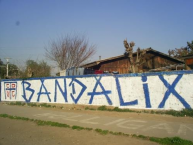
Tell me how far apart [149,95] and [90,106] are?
3629 mm

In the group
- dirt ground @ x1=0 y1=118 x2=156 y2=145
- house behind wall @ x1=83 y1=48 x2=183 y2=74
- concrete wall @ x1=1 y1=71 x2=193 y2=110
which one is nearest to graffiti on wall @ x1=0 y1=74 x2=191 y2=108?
concrete wall @ x1=1 y1=71 x2=193 y2=110

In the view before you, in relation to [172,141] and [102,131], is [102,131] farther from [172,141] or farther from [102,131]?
[172,141]

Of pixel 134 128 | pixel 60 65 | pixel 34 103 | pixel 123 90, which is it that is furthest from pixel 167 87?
pixel 60 65

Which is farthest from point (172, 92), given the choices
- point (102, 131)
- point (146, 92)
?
point (102, 131)

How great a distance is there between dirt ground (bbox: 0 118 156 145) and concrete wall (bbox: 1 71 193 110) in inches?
Result: 172

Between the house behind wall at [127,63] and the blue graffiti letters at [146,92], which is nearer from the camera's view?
the blue graffiti letters at [146,92]

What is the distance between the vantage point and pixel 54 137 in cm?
648

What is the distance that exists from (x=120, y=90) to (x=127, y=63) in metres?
9.54

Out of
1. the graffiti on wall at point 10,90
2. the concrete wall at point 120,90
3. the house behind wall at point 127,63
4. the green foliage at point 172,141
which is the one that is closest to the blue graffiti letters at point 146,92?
the concrete wall at point 120,90

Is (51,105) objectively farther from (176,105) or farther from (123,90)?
(176,105)

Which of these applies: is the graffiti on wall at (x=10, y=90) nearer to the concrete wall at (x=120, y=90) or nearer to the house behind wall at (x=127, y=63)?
the concrete wall at (x=120, y=90)

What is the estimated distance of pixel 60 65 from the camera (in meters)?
27.6

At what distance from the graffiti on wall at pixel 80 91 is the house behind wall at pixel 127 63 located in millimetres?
5616

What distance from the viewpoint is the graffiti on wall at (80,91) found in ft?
32.1
